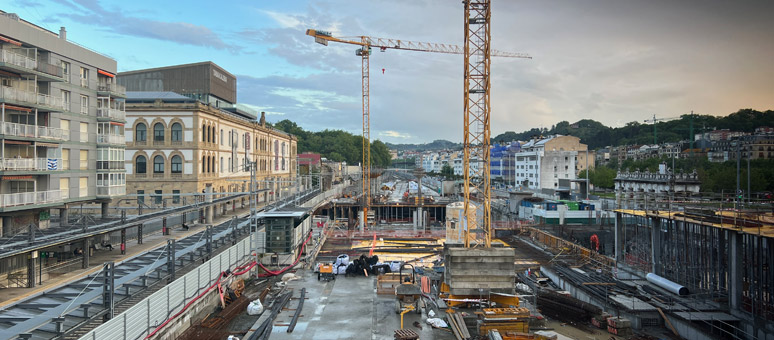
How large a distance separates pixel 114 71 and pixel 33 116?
6.80 metres

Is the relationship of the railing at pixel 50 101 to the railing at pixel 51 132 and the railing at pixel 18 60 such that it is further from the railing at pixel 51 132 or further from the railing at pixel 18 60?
the railing at pixel 18 60

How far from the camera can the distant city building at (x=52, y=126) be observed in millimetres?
20984

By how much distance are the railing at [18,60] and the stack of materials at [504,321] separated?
71.3 ft

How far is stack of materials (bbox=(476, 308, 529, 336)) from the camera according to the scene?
1778 cm

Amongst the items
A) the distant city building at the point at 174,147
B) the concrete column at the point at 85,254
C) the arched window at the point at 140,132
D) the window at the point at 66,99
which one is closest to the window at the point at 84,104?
the window at the point at 66,99

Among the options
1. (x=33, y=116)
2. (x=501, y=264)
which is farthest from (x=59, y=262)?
(x=501, y=264)

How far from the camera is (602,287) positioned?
23.8 metres

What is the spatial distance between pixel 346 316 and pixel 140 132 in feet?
97.2

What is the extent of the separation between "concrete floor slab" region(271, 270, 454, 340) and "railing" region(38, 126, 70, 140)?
13331 millimetres

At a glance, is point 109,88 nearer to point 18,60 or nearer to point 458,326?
point 18,60

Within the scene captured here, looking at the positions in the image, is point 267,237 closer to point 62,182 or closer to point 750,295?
point 62,182

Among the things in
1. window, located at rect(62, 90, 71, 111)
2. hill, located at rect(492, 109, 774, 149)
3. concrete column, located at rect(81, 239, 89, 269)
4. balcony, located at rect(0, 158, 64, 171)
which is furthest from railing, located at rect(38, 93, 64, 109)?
hill, located at rect(492, 109, 774, 149)

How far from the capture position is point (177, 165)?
40188mm

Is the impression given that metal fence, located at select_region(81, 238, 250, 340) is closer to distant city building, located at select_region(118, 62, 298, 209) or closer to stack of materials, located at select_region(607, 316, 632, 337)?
stack of materials, located at select_region(607, 316, 632, 337)
